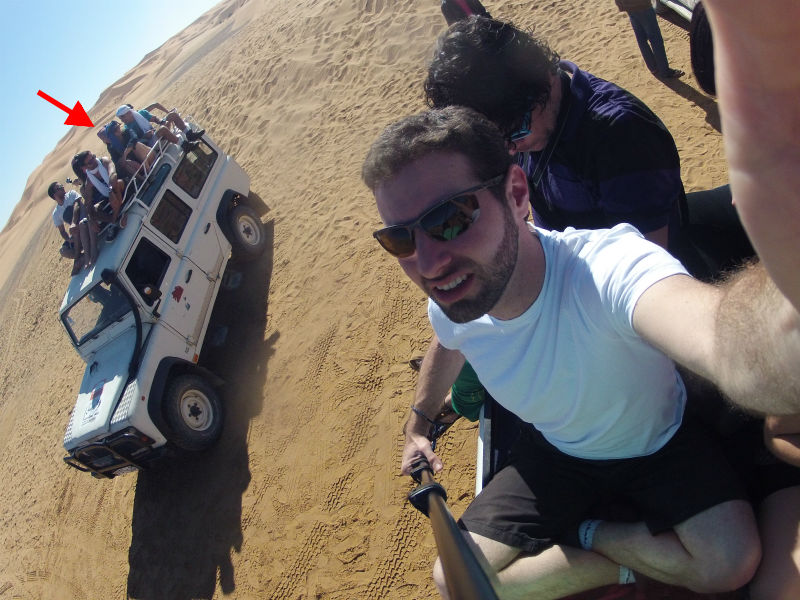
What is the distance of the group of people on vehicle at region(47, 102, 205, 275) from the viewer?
19.5ft

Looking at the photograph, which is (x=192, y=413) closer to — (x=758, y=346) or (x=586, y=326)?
(x=586, y=326)

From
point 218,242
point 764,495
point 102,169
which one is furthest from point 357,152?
point 764,495

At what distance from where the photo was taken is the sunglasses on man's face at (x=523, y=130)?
2.25 m

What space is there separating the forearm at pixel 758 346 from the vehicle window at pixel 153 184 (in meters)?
6.17

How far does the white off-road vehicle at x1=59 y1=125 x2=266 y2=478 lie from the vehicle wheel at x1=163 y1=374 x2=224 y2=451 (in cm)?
1

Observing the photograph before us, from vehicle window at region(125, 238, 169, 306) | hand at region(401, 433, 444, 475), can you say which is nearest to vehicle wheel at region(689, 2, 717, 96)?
hand at region(401, 433, 444, 475)

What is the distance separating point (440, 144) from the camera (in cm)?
180

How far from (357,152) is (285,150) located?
2195mm

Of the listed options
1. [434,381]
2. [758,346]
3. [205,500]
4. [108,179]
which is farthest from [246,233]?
[758,346]

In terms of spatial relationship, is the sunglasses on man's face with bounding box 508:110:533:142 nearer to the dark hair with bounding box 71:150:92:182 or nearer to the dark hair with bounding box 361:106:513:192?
the dark hair with bounding box 361:106:513:192

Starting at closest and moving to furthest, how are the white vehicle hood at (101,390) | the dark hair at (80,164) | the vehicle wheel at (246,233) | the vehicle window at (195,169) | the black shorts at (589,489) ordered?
the black shorts at (589,489) < the white vehicle hood at (101,390) < the vehicle window at (195,169) < the dark hair at (80,164) < the vehicle wheel at (246,233)

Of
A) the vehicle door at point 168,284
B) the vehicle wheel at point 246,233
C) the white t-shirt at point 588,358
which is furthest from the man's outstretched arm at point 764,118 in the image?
the vehicle wheel at point 246,233

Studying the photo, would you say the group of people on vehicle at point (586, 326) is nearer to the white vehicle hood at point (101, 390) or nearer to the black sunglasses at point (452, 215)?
the black sunglasses at point (452, 215)

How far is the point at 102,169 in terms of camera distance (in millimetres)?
6852
